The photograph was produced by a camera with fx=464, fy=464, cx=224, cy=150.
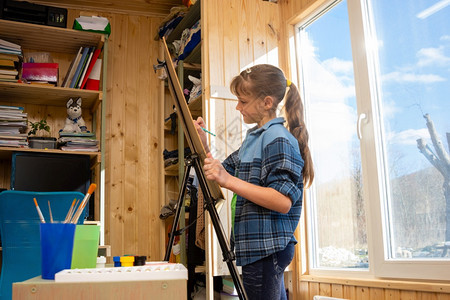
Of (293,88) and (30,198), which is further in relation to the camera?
(30,198)

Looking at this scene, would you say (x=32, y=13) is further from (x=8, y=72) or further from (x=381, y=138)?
(x=381, y=138)

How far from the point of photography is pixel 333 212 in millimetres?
2617

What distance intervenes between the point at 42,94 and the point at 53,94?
78mm

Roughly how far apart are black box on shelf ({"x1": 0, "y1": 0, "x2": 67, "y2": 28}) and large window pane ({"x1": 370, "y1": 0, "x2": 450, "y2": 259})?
7.60 feet

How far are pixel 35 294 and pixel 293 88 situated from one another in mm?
1181

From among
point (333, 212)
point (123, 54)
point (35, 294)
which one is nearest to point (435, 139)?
point (333, 212)

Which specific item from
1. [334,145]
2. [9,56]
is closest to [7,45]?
[9,56]

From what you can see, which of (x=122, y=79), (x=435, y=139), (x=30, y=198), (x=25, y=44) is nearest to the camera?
(x=435, y=139)

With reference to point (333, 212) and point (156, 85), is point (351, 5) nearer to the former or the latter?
point (333, 212)

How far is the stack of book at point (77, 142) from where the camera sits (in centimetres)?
334

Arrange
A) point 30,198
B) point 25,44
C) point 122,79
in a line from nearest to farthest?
point 30,198
point 25,44
point 122,79

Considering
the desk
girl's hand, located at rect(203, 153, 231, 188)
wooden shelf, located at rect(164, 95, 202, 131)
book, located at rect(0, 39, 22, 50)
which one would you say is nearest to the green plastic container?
the desk

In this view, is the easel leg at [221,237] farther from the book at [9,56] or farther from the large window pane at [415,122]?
the book at [9,56]

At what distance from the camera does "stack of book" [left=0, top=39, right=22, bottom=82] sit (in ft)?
10.7
